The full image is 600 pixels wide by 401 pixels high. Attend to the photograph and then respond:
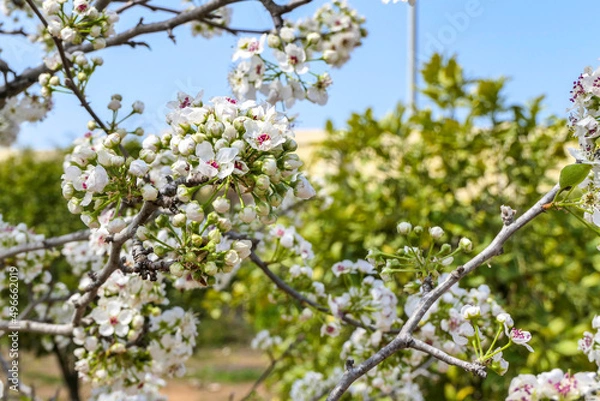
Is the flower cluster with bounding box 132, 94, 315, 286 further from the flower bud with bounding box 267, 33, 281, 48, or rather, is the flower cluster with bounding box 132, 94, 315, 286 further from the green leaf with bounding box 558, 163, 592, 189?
the flower bud with bounding box 267, 33, 281, 48

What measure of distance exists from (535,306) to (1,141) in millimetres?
2646

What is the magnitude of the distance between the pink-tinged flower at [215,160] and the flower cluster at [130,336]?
735 mm

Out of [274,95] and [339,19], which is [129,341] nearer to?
[274,95]

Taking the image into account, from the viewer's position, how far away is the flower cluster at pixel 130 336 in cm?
172

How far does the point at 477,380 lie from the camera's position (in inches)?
128

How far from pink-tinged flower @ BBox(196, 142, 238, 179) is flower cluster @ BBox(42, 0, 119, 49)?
2.56ft

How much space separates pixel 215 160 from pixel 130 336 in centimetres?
87

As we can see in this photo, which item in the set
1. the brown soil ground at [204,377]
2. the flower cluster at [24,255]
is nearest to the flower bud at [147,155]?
the flower cluster at [24,255]

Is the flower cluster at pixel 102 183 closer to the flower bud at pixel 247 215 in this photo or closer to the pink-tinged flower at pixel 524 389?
the flower bud at pixel 247 215

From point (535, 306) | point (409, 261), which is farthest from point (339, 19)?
point (535, 306)

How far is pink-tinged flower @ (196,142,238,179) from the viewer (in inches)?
41.8

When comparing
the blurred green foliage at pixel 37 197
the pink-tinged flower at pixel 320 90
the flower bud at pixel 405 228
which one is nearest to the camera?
the flower bud at pixel 405 228

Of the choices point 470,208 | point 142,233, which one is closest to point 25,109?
point 142,233

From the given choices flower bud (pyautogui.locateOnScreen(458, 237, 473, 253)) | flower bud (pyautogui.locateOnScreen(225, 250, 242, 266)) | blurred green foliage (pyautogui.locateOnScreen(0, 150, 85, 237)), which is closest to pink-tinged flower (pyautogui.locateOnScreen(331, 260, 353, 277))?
flower bud (pyautogui.locateOnScreen(458, 237, 473, 253))
